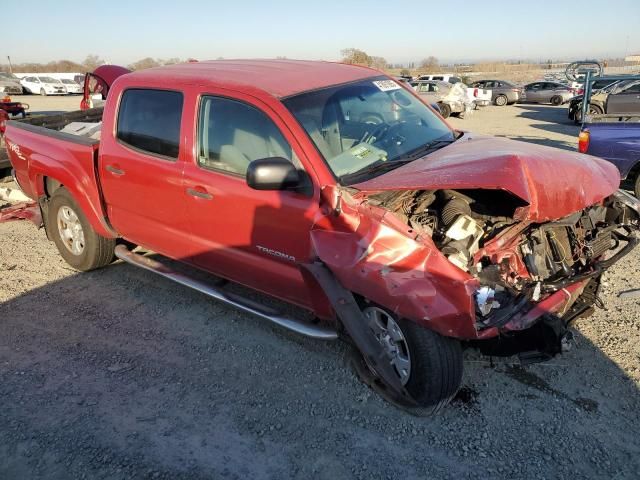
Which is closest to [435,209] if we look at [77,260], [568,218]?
[568,218]

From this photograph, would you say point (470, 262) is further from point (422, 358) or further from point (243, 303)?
point (243, 303)

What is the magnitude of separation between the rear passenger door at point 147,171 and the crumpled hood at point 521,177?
158cm

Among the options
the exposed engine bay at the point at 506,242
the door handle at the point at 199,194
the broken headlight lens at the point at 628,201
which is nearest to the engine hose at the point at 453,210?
the exposed engine bay at the point at 506,242

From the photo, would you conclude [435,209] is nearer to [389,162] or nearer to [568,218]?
[389,162]

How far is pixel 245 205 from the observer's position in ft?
11.0

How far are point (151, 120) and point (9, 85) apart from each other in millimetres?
35417

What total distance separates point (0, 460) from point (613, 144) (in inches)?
290

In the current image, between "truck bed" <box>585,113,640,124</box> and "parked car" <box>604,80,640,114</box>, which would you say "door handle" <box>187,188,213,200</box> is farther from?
"parked car" <box>604,80,640,114</box>

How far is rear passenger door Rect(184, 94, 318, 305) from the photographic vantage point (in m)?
3.19

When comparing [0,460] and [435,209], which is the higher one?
[435,209]

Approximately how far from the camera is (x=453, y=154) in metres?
3.27

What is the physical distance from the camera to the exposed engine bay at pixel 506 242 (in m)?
2.81

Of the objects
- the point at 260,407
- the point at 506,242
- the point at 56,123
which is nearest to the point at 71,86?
the point at 56,123

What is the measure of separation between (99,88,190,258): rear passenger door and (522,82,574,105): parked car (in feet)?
85.9
